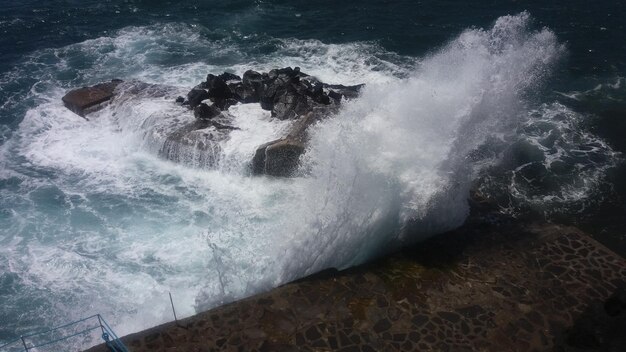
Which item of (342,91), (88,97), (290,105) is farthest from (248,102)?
(88,97)

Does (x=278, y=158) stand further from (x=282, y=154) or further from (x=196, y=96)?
(x=196, y=96)

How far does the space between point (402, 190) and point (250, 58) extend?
13.7 metres

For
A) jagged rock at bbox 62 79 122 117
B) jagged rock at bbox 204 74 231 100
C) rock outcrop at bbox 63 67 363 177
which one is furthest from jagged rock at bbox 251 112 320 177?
jagged rock at bbox 62 79 122 117

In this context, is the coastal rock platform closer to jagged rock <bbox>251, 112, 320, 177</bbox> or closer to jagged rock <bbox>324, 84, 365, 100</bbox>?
jagged rock <bbox>251, 112, 320, 177</bbox>

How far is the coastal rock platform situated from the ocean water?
2.51 ft

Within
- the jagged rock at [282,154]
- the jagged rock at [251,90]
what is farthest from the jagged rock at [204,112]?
the jagged rock at [282,154]

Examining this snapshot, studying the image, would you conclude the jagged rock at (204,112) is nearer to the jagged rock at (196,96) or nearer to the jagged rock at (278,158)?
the jagged rock at (196,96)

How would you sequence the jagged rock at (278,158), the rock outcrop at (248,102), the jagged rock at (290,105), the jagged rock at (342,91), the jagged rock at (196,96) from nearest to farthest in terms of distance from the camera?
the jagged rock at (278,158) → the rock outcrop at (248,102) → the jagged rock at (290,105) → the jagged rock at (342,91) → the jagged rock at (196,96)

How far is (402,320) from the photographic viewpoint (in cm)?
866

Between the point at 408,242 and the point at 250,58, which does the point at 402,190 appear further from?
the point at 250,58

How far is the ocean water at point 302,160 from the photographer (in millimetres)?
10703

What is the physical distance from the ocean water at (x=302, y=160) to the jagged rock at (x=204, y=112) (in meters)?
0.87

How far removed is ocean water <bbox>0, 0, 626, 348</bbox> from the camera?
10703 mm

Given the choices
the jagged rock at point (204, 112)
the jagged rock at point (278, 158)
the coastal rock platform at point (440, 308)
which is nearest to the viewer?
the coastal rock platform at point (440, 308)
